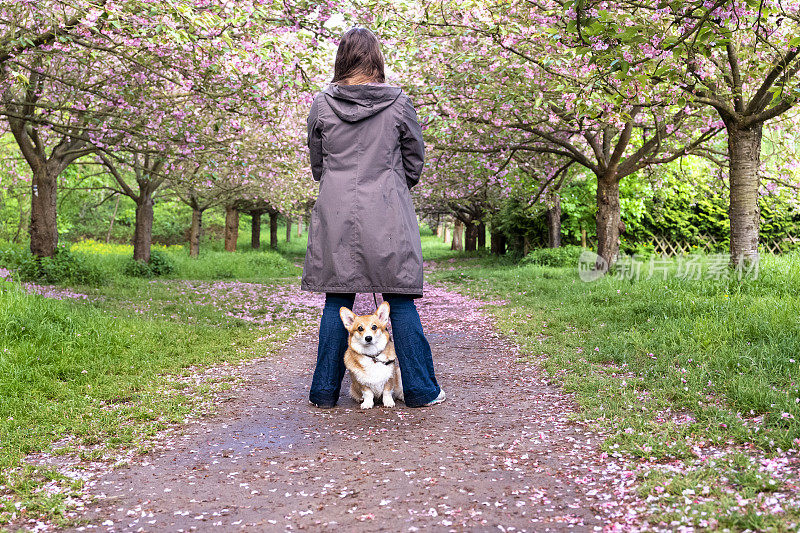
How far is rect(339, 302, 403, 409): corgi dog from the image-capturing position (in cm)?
428

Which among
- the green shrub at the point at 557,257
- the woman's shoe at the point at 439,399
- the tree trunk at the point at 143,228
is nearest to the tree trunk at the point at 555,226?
the green shrub at the point at 557,257

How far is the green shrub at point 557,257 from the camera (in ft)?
58.7

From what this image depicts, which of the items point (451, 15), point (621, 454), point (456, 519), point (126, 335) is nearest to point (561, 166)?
point (451, 15)

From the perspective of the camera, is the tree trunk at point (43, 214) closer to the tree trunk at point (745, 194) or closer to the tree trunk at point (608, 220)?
the tree trunk at point (608, 220)

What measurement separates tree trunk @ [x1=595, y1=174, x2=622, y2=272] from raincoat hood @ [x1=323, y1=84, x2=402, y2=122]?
9749 mm

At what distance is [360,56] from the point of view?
169 inches

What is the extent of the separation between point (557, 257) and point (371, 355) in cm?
1464

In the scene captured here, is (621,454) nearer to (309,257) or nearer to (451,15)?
(309,257)

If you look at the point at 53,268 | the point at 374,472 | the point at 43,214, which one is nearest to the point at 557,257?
the point at 53,268

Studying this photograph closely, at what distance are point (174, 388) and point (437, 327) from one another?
450cm

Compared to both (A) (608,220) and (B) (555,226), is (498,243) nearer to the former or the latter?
(B) (555,226)

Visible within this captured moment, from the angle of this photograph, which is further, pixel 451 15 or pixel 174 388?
pixel 451 15

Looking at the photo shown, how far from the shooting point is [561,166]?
15375 millimetres

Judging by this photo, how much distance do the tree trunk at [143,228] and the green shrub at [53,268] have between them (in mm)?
4063
